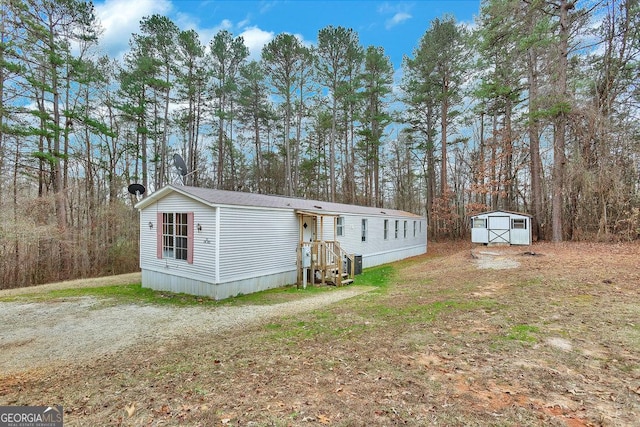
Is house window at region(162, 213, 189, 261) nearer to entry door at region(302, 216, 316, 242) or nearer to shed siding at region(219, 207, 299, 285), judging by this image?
shed siding at region(219, 207, 299, 285)

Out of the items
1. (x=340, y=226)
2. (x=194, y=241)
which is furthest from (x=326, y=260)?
(x=194, y=241)

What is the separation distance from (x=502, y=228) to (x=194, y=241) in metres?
14.4

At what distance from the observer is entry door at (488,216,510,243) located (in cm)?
1456

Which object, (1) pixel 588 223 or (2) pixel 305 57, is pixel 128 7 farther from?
(1) pixel 588 223

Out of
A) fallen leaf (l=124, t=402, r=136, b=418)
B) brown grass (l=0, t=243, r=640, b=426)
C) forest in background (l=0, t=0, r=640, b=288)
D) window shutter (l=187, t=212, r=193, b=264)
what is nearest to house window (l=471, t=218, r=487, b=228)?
forest in background (l=0, t=0, r=640, b=288)

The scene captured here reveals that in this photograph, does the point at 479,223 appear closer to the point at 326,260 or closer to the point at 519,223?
the point at 519,223

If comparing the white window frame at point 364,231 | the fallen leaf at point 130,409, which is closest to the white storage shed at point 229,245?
the white window frame at point 364,231

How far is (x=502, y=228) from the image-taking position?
14664 mm

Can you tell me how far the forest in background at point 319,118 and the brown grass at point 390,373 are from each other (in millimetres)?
8832

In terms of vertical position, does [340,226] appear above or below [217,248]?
above

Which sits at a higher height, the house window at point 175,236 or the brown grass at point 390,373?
the house window at point 175,236

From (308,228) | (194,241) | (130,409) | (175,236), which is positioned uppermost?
(308,228)

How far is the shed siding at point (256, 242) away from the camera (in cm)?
763

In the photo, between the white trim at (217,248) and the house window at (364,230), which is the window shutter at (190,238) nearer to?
the white trim at (217,248)
